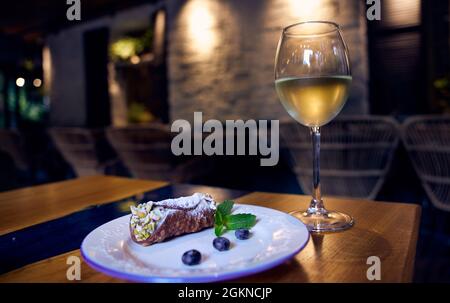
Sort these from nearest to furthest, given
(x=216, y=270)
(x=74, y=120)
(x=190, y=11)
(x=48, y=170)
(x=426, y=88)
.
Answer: (x=216, y=270) < (x=426, y=88) < (x=190, y=11) < (x=48, y=170) < (x=74, y=120)

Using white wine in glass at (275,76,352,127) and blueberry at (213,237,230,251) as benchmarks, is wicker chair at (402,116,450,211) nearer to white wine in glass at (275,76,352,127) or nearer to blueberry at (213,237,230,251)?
white wine in glass at (275,76,352,127)

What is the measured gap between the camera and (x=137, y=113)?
22.1 feet

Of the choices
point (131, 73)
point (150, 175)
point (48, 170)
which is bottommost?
point (48, 170)

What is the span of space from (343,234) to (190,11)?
4.45 metres

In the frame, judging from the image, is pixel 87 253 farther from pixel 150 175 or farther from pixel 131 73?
pixel 131 73

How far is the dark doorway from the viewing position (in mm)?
6301

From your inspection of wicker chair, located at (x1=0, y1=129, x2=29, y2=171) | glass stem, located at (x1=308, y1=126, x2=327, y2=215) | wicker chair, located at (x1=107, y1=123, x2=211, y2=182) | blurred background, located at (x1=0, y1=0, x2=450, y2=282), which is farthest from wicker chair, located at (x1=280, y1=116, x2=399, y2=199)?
wicker chair, located at (x1=0, y1=129, x2=29, y2=171)

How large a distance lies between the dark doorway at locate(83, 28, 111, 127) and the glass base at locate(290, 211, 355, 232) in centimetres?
613

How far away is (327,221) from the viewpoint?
61cm

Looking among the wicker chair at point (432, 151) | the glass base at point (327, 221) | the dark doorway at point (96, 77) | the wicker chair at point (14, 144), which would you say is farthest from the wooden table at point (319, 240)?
the dark doorway at point (96, 77)

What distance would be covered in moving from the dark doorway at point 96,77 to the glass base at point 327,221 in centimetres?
613

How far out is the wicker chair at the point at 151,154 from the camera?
2.27 metres

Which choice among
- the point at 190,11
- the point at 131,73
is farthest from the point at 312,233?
the point at 131,73

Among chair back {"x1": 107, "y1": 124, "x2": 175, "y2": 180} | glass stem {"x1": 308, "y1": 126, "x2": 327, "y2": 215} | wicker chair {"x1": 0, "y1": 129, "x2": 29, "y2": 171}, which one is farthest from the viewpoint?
wicker chair {"x1": 0, "y1": 129, "x2": 29, "y2": 171}
